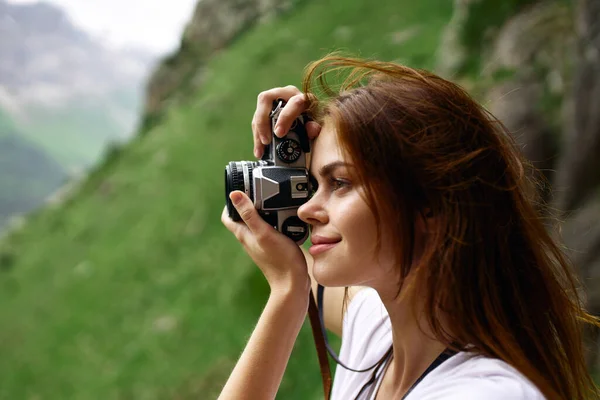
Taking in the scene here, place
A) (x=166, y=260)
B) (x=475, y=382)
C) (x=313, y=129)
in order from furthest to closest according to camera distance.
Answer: (x=166, y=260)
(x=313, y=129)
(x=475, y=382)

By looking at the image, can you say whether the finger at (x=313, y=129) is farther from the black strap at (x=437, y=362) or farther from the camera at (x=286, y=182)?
the black strap at (x=437, y=362)

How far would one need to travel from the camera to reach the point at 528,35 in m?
4.27

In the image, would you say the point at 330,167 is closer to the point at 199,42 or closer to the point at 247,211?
the point at 247,211

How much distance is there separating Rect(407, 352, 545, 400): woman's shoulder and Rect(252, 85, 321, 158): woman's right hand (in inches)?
20.5

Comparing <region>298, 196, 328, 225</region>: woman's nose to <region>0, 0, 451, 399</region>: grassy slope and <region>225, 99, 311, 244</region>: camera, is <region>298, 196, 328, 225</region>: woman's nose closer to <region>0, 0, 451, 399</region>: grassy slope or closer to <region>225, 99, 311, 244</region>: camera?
<region>225, 99, 311, 244</region>: camera

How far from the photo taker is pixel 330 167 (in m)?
1.30

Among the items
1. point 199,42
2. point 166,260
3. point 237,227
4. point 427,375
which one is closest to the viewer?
point 427,375

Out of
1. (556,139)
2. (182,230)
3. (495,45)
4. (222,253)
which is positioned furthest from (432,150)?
(182,230)

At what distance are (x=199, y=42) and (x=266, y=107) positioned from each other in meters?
10.8

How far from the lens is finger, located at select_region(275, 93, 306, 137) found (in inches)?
54.7

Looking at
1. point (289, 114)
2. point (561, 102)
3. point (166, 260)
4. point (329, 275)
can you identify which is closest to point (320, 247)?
point (329, 275)

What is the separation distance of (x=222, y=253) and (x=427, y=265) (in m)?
4.49

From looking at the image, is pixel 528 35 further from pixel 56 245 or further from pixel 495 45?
pixel 56 245

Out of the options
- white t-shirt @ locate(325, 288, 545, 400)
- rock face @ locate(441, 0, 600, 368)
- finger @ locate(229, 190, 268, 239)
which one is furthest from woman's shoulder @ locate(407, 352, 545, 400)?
rock face @ locate(441, 0, 600, 368)
